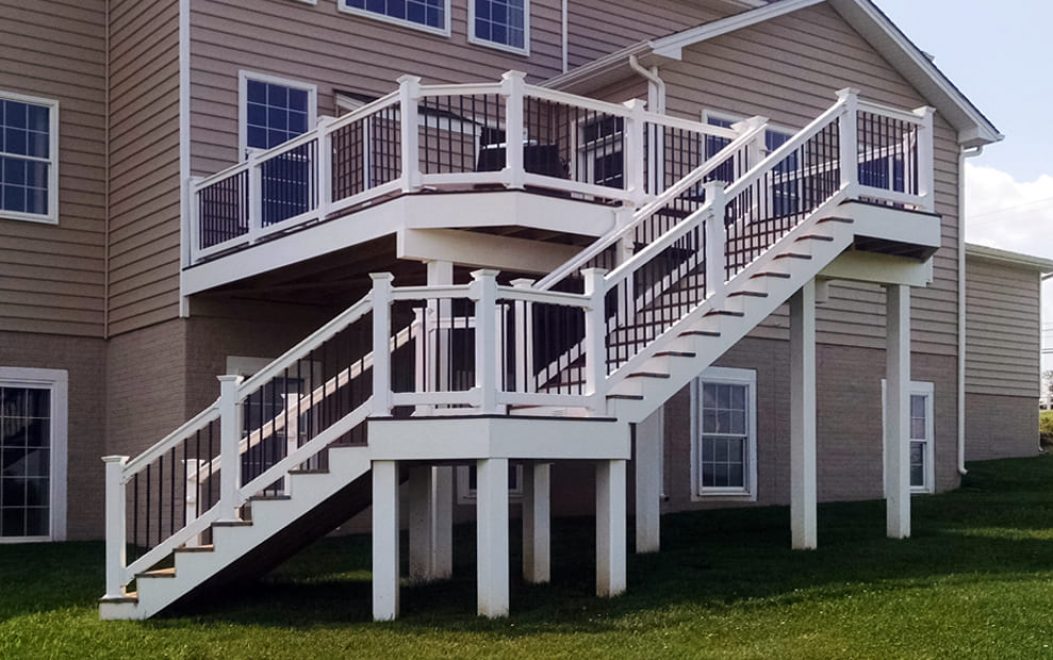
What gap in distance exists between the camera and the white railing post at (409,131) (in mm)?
12516

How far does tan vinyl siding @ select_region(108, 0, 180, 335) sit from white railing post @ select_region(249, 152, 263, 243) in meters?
1.78

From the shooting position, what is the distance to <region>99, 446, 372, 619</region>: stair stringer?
10977mm

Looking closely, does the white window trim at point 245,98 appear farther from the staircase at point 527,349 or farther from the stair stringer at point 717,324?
the stair stringer at point 717,324

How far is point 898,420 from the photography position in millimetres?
14320

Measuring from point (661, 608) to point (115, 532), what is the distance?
172 inches

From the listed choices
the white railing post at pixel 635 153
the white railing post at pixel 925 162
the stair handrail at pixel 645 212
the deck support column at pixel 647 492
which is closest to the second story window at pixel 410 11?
the white railing post at pixel 635 153

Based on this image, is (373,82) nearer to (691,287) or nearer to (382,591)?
(691,287)

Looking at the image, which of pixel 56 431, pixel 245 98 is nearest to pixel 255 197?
pixel 245 98

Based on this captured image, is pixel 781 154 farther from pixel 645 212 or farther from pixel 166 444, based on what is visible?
pixel 166 444

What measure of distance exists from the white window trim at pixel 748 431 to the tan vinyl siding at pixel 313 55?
15.3 feet

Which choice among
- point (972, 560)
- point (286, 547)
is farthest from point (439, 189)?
point (972, 560)

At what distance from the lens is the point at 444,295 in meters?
10.9

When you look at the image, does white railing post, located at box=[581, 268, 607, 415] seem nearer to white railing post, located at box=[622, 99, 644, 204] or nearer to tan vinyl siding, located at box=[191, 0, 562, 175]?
white railing post, located at box=[622, 99, 644, 204]

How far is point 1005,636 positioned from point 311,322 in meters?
10.0
